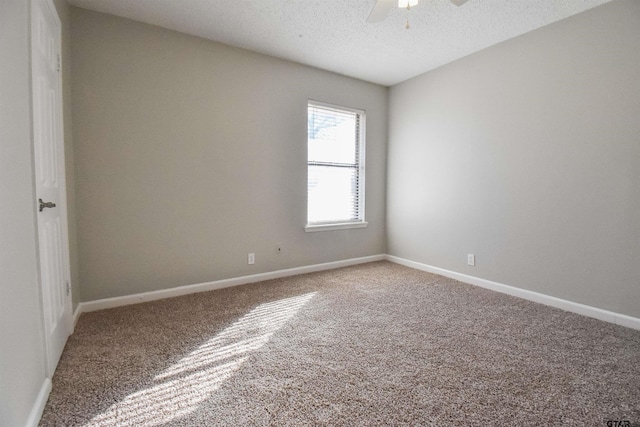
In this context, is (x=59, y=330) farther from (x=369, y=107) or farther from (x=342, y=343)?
(x=369, y=107)

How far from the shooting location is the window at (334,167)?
12.9 feet

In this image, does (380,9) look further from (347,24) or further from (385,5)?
(347,24)

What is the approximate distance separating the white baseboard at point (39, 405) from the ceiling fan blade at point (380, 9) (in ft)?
9.41

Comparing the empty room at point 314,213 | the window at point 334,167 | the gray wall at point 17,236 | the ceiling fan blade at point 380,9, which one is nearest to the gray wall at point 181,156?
the empty room at point 314,213

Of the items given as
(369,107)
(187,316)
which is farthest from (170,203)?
(369,107)

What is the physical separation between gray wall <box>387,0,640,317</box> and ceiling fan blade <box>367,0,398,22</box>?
1.75 m

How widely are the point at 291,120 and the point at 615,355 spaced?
347cm

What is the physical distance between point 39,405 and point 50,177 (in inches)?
51.5

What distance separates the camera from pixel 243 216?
343 cm

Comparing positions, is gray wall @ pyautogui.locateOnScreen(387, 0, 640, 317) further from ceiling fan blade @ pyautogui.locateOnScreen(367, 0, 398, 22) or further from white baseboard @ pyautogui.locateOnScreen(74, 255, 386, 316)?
ceiling fan blade @ pyautogui.locateOnScreen(367, 0, 398, 22)

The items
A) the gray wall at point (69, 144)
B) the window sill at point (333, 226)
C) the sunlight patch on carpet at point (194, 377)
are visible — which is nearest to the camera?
the sunlight patch on carpet at point (194, 377)

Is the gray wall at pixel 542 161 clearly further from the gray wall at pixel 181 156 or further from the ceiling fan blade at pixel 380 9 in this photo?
the ceiling fan blade at pixel 380 9

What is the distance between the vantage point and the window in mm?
3941

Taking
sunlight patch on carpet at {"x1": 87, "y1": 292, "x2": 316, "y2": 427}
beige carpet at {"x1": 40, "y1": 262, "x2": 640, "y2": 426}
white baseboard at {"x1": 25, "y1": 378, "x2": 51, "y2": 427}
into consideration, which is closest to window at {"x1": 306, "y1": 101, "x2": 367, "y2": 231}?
beige carpet at {"x1": 40, "y1": 262, "x2": 640, "y2": 426}
